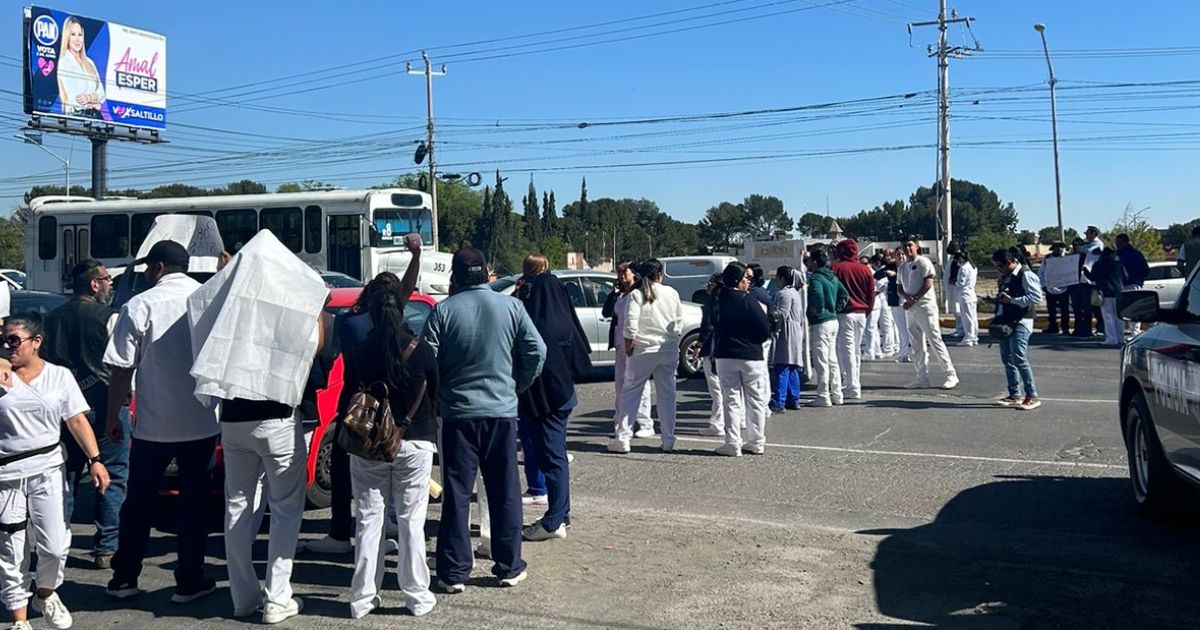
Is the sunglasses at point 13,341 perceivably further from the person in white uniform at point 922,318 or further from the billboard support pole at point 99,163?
the billboard support pole at point 99,163

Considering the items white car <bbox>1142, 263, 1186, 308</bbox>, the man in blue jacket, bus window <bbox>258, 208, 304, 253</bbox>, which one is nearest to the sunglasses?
the man in blue jacket

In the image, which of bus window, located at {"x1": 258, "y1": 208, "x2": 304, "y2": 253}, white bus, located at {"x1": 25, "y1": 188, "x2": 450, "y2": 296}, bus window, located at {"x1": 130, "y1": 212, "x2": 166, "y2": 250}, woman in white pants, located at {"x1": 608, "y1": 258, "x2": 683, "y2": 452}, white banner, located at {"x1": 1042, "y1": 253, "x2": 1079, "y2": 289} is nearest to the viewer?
woman in white pants, located at {"x1": 608, "y1": 258, "x2": 683, "y2": 452}

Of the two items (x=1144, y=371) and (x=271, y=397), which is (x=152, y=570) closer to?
(x=271, y=397)

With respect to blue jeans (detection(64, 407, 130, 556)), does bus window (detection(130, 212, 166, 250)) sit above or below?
above

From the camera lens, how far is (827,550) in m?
6.77

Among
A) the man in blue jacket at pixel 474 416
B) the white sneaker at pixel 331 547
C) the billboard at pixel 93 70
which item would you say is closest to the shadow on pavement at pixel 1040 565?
the man in blue jacket at pixel 474 416

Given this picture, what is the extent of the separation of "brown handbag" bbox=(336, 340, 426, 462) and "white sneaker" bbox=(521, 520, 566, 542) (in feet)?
5.91

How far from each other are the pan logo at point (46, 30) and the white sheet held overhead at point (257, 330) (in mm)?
47101

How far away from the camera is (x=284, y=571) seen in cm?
566

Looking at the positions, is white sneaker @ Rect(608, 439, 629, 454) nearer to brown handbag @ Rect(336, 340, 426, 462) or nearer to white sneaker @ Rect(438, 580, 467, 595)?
white sneaker @ Rect(438, 580, 467, 595)

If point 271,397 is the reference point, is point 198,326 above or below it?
above

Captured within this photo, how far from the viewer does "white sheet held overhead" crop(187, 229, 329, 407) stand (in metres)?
5.40

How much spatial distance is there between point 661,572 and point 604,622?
2.98ft

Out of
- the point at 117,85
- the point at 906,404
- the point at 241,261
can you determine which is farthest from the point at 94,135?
the point at 241,261
